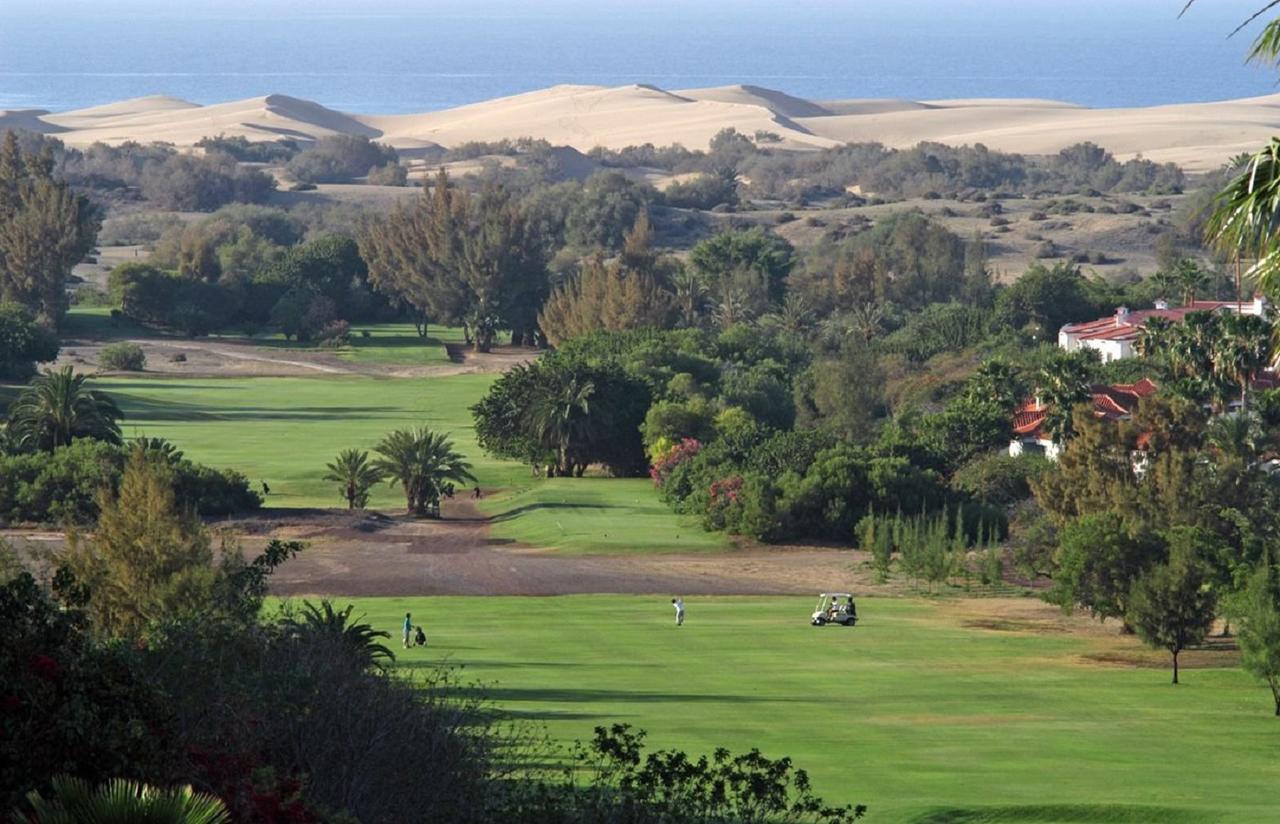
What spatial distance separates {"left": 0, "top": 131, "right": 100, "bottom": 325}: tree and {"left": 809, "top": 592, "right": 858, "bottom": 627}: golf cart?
209ft

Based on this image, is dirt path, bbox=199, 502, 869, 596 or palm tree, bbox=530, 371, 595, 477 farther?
palm tree, bbox=530, 371, 595, 477

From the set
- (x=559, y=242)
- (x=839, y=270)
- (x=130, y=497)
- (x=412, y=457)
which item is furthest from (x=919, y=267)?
(x=130, y=497)

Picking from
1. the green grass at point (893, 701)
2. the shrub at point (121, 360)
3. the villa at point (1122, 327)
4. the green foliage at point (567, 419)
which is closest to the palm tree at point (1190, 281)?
the villa at point (1122, 327)

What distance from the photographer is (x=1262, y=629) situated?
37.6 metres

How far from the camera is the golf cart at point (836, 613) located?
4644 cm

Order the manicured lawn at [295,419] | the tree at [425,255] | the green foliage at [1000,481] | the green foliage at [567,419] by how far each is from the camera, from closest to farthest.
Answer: the green foliage at [1000,481] → the manicured lawn at [295,419] → the green foliage at [567,419] → the tree at [425,255]

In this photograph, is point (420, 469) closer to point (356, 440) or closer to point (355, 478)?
point (355, 478)

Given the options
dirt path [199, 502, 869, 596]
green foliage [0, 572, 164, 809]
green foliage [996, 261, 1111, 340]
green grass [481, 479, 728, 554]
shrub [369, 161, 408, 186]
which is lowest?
dirt path [199, 502, 869, 596]

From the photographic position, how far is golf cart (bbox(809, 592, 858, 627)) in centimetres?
4644

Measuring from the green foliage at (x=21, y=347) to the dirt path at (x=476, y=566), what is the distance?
2568cm

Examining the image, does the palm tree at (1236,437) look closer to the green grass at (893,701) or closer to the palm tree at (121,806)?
the green grass at (893,701)

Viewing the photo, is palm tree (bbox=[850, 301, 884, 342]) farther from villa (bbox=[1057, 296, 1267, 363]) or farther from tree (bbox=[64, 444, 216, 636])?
tree (bbox=[64, 444, 216, 636])

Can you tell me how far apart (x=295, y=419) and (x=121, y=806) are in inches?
2842

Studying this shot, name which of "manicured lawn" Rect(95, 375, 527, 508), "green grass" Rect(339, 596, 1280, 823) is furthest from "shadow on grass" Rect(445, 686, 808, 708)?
"manicured lawn" Rect(95, 375, 527, 508)
